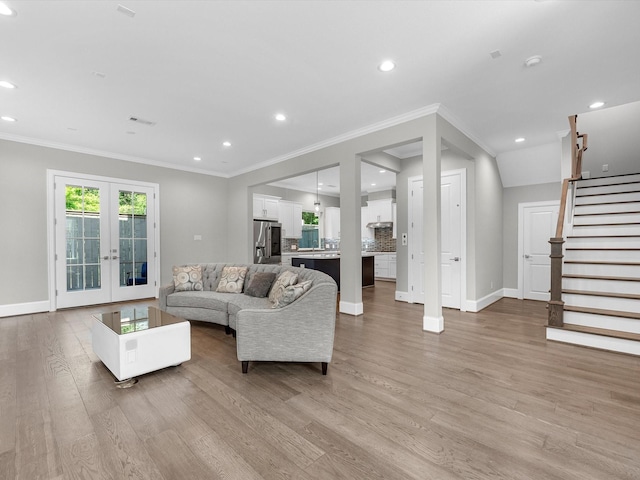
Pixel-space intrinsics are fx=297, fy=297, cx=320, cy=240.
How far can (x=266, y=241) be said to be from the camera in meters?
7.62

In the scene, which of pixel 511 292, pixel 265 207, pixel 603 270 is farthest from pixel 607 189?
pixel 265 207

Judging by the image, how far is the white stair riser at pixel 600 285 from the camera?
366 cm

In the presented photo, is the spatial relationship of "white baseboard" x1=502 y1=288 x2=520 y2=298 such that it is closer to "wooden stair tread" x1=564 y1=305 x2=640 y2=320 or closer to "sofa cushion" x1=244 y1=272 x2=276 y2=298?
"wooden stair tread" x1=564 y1=305 x2=640 y2=320

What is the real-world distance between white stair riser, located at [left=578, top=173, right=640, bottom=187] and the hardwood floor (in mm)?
3872

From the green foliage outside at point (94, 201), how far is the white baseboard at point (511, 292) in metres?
7.76

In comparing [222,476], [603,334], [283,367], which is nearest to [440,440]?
[222,476]

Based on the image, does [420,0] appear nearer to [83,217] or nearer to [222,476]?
[222,476]

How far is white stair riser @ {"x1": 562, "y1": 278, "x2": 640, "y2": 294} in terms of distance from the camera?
3.66 metres

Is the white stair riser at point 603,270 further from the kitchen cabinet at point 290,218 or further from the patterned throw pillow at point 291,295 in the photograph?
the kitchen cabinet at point 290,218

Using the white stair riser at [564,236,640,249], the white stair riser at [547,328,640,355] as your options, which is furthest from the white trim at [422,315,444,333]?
the white stair riser at [564,236,640,249]

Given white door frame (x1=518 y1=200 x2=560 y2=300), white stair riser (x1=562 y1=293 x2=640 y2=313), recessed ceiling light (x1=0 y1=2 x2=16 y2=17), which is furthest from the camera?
white door frame (x1=518 y1=200 x2=560 y2=300)

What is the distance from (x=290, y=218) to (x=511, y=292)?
6060mm

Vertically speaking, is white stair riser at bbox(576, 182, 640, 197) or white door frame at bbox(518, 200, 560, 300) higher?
white stair riser at bbox(576, 182, 640, 197)

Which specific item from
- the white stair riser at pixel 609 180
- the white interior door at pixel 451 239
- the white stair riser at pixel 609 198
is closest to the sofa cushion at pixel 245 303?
the white interior door at pixel 451 239
